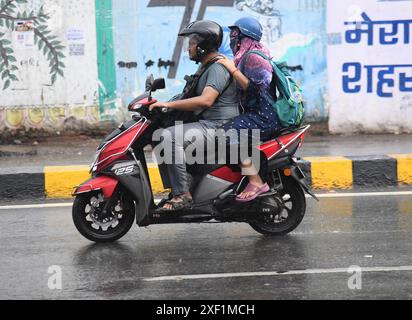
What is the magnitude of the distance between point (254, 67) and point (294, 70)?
503 centimetres

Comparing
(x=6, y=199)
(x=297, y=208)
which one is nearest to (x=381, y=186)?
(x=297, y=208)

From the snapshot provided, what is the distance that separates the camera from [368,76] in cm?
1044

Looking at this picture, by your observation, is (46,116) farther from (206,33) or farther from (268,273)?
(268,273)

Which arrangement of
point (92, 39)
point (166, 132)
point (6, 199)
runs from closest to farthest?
point (166, 132)
point (6, 199)
point (92, 39)

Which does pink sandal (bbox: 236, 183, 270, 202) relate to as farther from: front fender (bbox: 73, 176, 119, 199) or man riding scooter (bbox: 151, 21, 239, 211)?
front fender (bbox: 73, 176, 119, 199)

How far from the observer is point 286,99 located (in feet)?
18.9

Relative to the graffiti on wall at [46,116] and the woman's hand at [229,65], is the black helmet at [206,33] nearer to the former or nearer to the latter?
the woman's hand at [229,65]

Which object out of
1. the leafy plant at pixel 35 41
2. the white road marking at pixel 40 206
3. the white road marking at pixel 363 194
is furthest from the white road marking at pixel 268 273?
the leafy plant at pixel 35 41

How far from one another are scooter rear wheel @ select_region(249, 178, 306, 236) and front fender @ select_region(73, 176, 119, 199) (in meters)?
1.13

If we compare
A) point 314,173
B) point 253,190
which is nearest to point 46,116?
point 314,173

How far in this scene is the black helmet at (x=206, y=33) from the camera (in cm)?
565

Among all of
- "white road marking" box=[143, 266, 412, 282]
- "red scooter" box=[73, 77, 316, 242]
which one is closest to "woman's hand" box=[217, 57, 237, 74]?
"red scooter" box=[73, 77, 316, 242]
